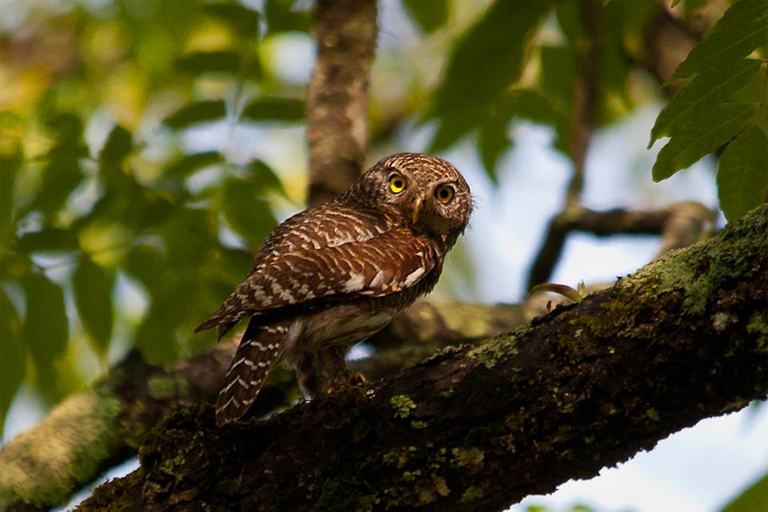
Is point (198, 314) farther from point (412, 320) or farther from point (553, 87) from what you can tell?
point (553, 87)

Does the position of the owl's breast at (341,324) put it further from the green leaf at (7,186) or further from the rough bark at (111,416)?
the green leaf at (7,186)

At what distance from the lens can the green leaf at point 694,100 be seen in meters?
2.71

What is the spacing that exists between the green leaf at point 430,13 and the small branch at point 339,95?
0.56 metres

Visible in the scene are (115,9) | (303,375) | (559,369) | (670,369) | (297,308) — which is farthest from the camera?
(115,9)

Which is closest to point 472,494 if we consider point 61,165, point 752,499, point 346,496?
point 346,496

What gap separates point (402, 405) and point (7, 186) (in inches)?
104

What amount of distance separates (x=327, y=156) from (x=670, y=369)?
3051 mm

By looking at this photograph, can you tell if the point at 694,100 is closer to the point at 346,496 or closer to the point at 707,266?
the point at 707,266

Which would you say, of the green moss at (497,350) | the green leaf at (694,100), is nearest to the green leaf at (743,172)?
the green leaf at (694,100)

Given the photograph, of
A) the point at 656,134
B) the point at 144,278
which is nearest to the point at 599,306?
the point at 656,134

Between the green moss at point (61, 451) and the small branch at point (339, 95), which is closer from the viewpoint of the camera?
the green moss at point (61, 451)

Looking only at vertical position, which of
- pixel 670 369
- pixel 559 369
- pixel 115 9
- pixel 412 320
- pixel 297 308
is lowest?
pixel 670 369

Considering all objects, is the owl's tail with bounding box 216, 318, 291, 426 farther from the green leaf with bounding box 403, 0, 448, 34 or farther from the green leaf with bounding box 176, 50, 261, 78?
the green leaf with bounding box 403, 0, 448, 34

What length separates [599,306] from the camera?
107 inches
